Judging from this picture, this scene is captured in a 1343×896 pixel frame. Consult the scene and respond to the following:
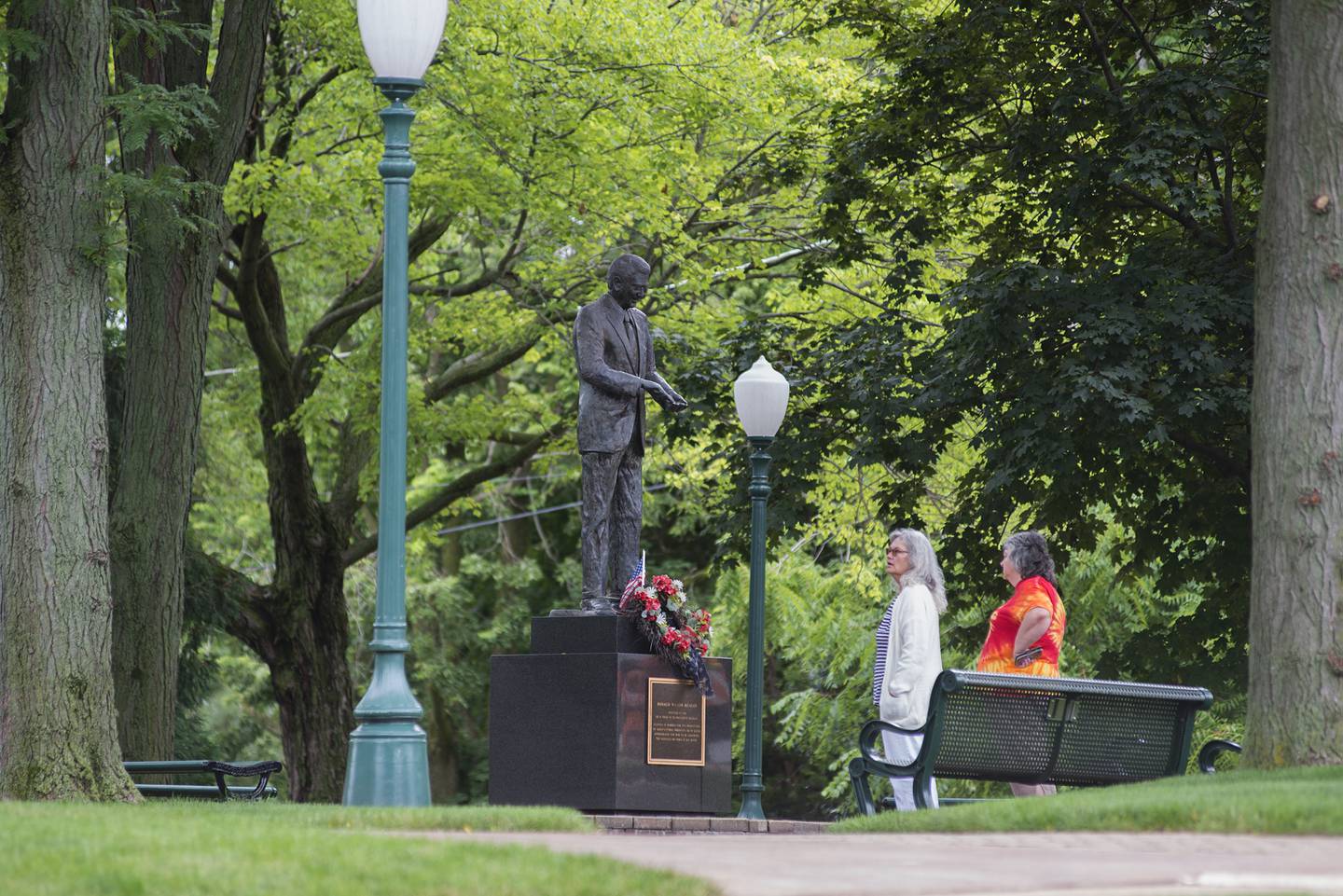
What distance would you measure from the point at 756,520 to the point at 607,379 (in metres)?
2.68

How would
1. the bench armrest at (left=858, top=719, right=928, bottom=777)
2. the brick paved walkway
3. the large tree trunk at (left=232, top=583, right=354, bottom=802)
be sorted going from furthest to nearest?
1. the large tree trunk at (left=232, top=583, right=354, bottom=802)
2. the bench armrest at (left=858, top=719, right=928, bottom=777)
3. the brick paved walkway

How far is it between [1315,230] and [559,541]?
27939 millimetres

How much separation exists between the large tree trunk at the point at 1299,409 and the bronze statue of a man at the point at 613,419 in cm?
390

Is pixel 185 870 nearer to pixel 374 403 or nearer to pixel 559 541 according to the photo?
pixel 374 403

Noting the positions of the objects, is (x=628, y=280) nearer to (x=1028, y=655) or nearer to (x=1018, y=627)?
(x=1018, y=627)

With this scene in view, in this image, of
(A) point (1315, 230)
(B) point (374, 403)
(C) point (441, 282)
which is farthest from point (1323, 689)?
(C) point (441, 282)

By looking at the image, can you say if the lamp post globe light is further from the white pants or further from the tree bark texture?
the tree bark texture

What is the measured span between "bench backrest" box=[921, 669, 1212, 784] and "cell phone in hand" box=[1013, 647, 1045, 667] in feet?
2.14

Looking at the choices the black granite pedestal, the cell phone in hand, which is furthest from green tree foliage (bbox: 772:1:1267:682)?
the black granite pedestal

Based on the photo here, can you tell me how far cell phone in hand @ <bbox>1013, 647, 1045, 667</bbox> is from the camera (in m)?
11.3

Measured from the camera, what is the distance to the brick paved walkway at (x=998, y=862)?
585 centimetres

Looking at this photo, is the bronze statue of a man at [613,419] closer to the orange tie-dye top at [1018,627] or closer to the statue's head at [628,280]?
the statue's head at [628,280]

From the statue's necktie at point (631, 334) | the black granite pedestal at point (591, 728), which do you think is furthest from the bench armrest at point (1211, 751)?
the statue's necktie at point (631, 334)

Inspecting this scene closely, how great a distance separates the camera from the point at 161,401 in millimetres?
15734
